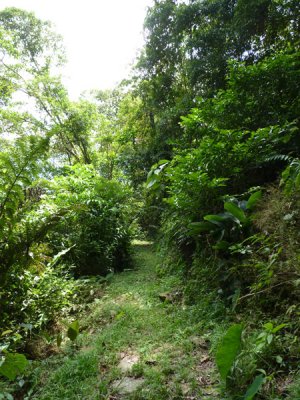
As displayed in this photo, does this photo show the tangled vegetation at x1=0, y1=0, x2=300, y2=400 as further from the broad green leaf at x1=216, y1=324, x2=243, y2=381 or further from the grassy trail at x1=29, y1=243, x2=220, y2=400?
the grassy trail at x1=29, y1=243, x2=220, y2=400

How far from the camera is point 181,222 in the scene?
3355mm

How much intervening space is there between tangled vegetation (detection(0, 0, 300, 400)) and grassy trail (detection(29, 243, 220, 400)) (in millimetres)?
170

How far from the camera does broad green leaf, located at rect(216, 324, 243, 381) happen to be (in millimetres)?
1367

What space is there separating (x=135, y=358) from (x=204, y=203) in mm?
1674

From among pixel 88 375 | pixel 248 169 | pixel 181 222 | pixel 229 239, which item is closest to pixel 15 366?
pixel 88 375

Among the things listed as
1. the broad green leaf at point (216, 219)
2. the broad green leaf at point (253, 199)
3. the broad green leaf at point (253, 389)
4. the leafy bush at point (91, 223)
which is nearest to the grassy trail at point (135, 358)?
the broad green leaf at point (253, 389)

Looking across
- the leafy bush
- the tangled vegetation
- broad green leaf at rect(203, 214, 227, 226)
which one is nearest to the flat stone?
the tangled vegetation

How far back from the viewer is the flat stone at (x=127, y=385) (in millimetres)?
1648

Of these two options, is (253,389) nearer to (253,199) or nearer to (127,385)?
(127,385)

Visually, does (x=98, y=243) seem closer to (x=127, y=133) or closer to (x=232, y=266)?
(x=232, y=266)

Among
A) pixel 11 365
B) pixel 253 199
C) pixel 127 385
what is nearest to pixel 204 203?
pixel 253 199

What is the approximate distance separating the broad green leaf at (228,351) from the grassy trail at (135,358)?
0.62 ft

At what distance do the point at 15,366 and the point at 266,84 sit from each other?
13.5 feet

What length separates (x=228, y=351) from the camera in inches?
54.4
